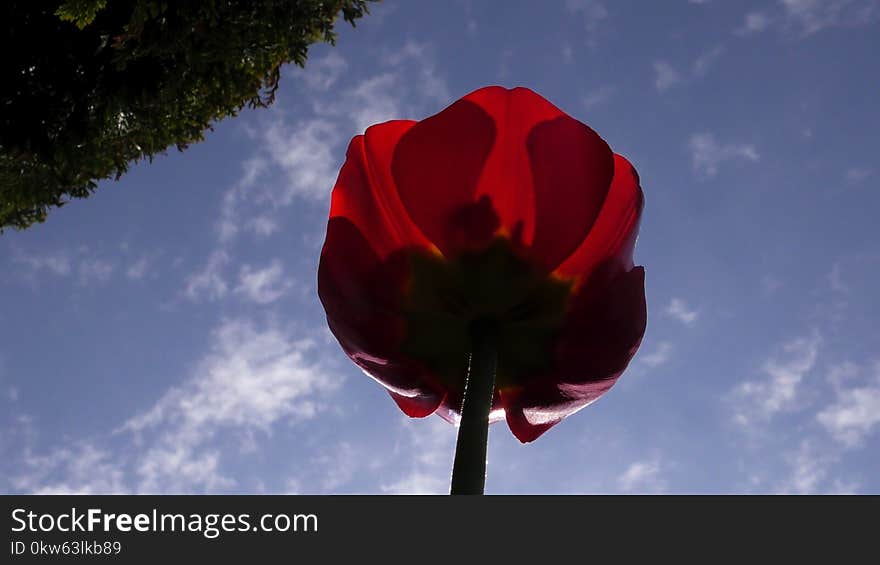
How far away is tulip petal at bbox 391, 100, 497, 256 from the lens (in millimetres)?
504

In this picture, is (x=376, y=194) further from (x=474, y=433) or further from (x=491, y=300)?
(x=474, y=433)

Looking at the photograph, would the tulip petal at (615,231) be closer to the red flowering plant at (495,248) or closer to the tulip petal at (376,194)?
the red flowering plant at (495,248)

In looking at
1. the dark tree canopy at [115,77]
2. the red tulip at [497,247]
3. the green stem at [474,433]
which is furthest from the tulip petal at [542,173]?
the dark tree canopy at [115,77]

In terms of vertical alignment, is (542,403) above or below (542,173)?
below

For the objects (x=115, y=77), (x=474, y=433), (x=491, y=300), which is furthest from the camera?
(x=115, y=77)

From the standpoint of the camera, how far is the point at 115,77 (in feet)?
15.7

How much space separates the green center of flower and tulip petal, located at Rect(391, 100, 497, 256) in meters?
0.02

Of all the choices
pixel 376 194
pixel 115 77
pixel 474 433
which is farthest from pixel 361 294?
pixel 115 77

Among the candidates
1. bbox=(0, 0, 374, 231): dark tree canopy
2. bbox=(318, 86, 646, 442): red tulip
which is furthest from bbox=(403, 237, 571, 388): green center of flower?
bbox=(0, 0, 374, 231): dark tree canopy

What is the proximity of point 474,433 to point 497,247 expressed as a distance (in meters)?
0.16

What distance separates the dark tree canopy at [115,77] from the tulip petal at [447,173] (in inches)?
173
